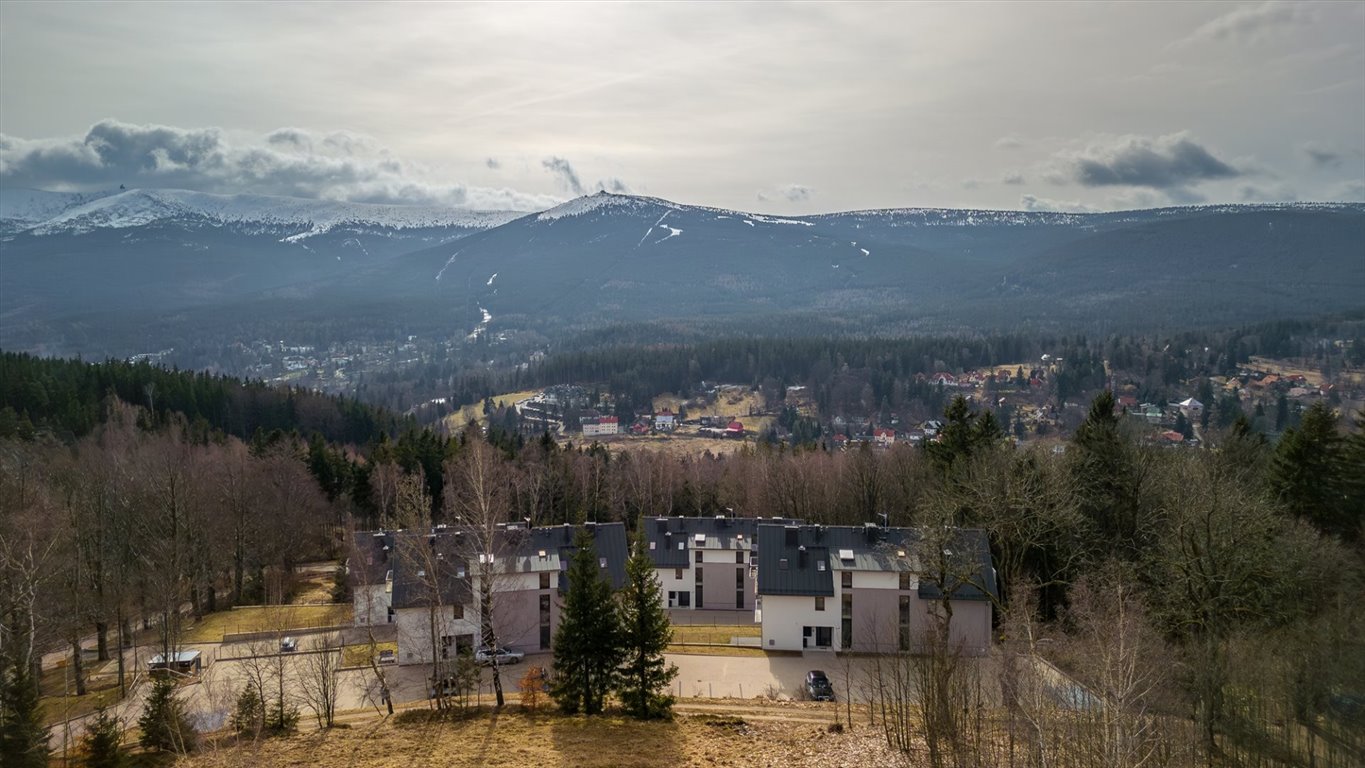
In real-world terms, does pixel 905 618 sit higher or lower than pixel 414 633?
lower

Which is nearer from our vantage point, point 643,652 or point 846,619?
point 643,652

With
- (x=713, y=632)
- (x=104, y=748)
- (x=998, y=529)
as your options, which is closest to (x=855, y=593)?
(x=998, y=529)

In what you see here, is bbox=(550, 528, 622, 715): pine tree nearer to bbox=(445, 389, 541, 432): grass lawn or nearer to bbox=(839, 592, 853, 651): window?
bbox=(839, 592, 853, 651): window

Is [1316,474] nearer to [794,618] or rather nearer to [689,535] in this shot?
[794,618]

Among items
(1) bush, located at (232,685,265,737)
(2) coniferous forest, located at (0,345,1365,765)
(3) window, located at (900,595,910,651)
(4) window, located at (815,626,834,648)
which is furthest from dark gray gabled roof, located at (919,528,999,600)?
(1) bush, located at (232,685,265,737)

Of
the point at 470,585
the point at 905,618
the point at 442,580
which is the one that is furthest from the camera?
the point at 905,618

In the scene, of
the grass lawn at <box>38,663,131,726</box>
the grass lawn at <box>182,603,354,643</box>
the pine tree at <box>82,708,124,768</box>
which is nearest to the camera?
the pine tree at <box>82,708,124,768</box>
